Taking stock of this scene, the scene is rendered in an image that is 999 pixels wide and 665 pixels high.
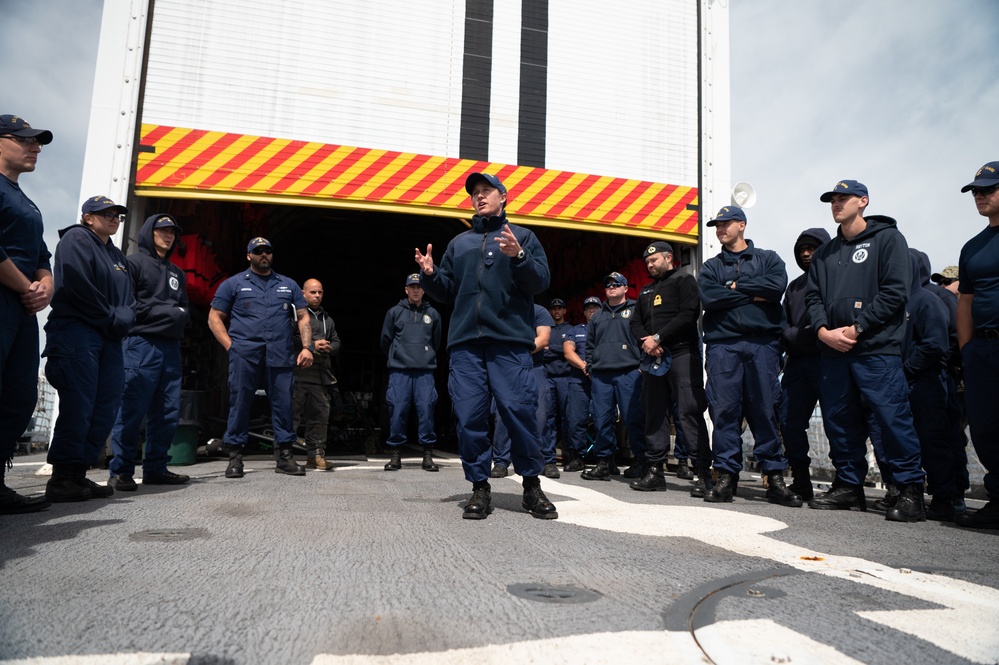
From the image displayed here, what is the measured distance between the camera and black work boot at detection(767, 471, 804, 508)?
166 inches

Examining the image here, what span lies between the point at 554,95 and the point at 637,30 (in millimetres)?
1459

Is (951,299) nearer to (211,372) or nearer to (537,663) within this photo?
(537,663)

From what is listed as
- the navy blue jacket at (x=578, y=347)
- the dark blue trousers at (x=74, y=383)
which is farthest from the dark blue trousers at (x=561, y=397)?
the dark blue trousers at (x=74, y=383)

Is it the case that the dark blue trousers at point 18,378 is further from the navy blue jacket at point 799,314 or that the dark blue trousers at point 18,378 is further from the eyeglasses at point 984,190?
the eyeglasses at point 984,190

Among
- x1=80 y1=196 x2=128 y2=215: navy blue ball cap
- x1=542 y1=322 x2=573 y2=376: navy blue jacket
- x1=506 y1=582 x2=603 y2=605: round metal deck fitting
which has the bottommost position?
x1=506 y1=582 x2=603 y2=605: round metal deck fitting

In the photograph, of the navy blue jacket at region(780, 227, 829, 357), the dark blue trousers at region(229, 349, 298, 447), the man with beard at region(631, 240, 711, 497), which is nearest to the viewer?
the navy blue jacket at region(780, 227, 829, 357)

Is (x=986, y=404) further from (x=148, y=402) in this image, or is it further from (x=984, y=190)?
(x=148, y=402)

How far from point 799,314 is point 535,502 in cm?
257

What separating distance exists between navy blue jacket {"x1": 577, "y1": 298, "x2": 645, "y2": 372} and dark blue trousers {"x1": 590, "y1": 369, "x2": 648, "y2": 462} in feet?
0.28

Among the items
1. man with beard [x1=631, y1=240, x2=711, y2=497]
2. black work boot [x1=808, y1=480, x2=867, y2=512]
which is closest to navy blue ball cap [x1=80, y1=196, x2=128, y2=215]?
man with beard [x1=631, y1=240, x2=711, y2=497]

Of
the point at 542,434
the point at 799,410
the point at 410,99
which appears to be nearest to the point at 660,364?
the point at 799,410

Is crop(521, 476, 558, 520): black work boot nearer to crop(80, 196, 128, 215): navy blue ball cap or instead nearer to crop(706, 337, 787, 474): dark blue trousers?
crop(706, 337, 787, 474): dark blue trousers

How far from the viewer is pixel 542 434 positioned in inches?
258

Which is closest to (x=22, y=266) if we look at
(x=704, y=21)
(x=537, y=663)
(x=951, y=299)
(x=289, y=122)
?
(x=537, y=663)
